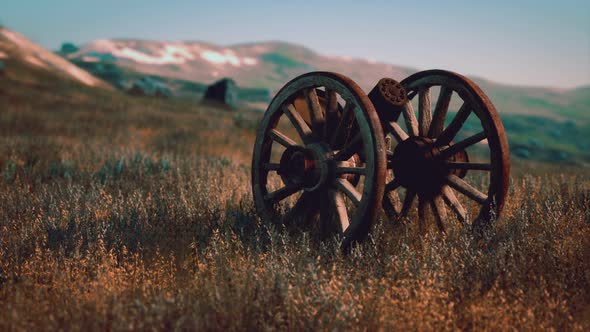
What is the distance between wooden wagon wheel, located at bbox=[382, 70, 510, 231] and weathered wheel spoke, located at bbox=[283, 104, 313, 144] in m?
0.75

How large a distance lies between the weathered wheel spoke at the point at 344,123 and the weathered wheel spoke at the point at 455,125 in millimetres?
923

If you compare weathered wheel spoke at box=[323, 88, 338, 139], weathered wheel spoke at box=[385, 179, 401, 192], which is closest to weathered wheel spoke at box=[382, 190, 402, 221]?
weathered wheel spoke at box=[385, 179, 401, 192]

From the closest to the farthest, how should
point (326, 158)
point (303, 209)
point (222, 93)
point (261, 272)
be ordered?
point (261, 272)
point (326, 158)
point (303, 209)
point (222, 93)

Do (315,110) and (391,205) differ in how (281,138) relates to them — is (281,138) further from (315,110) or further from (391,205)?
(391,205)

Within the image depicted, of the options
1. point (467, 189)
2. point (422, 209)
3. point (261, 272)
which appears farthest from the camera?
point (422, 209)

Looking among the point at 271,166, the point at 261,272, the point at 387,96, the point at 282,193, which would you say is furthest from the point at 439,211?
the point at 261,272

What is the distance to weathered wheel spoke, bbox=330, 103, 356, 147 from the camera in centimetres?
333

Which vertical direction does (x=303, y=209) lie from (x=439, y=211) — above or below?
below

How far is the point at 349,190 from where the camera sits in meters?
3.21

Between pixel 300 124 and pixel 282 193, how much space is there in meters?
0.69

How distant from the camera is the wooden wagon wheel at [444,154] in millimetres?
3320

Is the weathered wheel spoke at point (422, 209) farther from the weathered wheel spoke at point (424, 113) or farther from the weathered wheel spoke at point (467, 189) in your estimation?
the weathered wheel spoke at point (424, 113)

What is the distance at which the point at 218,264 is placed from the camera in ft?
9.55

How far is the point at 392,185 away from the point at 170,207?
238 centimetres
